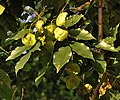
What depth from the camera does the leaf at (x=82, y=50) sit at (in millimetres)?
1488

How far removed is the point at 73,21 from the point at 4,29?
1.25 feet

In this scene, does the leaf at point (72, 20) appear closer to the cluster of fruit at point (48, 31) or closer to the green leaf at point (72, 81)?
the cluster of fruit at point (48, 31)

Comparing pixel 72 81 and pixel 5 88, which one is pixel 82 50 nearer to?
pixel 72 81

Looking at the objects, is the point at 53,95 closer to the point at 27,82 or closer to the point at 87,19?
the point at 27,82

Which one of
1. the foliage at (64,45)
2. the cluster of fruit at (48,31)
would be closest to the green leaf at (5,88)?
the foliage at (64,45)

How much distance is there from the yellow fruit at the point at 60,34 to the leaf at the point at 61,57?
0.04 m

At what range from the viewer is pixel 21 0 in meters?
1.97

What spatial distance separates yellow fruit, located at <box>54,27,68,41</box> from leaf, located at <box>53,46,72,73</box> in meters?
0.04

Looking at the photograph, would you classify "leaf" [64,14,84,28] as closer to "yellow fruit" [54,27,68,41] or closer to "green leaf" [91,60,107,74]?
"yellow fruit" [54,27,68,41]

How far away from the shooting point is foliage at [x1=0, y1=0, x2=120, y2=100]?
1522mm

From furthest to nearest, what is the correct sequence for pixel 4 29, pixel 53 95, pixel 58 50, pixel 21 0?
pixel 53 95 < pixel 21 0 < pixel 4 29 < pixel 58 50

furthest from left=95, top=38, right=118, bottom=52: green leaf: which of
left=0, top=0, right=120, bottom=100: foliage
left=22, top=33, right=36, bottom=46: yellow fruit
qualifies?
left=22, top=33, right=36, bottom=46: yellow fruit

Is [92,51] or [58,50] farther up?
[58,50]

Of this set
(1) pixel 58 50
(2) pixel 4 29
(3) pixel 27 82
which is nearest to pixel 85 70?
(1) pixel 58 50
